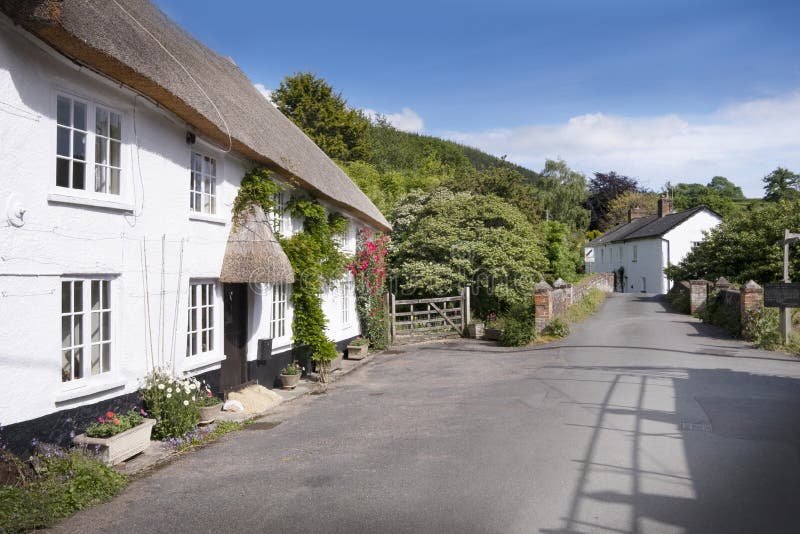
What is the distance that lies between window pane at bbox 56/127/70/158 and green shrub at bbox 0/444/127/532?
3.33 metres

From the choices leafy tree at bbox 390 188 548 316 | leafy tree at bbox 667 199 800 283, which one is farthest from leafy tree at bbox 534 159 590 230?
leafy tree at bbox 390 188 548 316

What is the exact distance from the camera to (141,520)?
17.5 ft

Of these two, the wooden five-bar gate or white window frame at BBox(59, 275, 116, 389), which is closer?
white window frame at BBox(59, 275, 116, 389)

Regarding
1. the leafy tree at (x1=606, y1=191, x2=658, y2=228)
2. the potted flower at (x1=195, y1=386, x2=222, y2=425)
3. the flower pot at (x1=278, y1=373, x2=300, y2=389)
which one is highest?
the leafy tree at (x1=606, y1=191, x2=658, y2=228)

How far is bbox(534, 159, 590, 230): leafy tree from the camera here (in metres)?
54.4

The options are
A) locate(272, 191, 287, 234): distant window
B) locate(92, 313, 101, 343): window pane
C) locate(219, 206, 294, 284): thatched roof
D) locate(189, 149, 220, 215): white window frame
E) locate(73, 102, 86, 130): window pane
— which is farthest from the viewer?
locate(272, 191, 287, 234): distant window

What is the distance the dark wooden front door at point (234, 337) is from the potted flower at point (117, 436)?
2.88m

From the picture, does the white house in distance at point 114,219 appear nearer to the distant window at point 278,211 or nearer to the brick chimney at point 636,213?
the distant window at point 278,211

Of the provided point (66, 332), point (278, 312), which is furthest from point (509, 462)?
point (278, 312)

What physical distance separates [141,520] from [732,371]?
11170 mm

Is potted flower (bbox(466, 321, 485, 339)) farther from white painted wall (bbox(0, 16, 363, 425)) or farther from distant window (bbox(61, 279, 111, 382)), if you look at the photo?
distant window (bbox(61, 279, 111, 382))

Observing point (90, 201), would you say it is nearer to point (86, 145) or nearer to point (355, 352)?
point (86, 145)

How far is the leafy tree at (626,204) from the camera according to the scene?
61.9 meters

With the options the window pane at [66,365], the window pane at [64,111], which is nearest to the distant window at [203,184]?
the window pane at [64,111]
